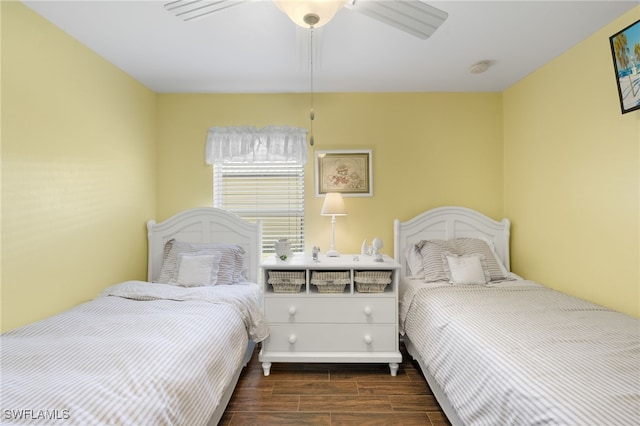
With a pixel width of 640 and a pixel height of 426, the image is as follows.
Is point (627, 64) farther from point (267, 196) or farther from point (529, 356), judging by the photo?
point (267, 196)

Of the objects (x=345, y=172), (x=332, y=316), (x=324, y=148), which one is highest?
(x=324, y=148)

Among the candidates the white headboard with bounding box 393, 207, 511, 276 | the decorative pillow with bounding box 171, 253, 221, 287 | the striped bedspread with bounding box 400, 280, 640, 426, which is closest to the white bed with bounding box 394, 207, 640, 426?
the striped bedspread with bounding box 400, 280, 640, 426

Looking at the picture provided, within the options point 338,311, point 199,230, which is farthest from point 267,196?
point 338,311

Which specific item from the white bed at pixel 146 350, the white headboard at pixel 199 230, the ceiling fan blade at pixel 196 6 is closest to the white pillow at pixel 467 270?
the white bed at pixel 146 350

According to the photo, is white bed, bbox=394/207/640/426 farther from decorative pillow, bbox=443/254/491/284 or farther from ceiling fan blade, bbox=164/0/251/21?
ceiling fan blade, bbox=164/0/251/21

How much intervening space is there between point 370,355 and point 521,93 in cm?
248

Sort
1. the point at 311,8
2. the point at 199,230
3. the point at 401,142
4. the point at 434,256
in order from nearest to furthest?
the point at 311,8 → the point at 434,256 → the point at 199,230 → the point at 401,142

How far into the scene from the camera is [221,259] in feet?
9.05

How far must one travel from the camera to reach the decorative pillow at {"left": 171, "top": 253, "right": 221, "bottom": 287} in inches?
101

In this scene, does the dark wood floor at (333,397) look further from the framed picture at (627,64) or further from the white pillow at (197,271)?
the framed picture at (627,64)

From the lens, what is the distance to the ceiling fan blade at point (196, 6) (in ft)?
4.45

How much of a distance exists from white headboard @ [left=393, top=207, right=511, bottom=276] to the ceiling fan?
186 cm

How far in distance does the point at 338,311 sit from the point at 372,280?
0.34 m

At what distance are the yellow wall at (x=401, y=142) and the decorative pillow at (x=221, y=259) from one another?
76cm
